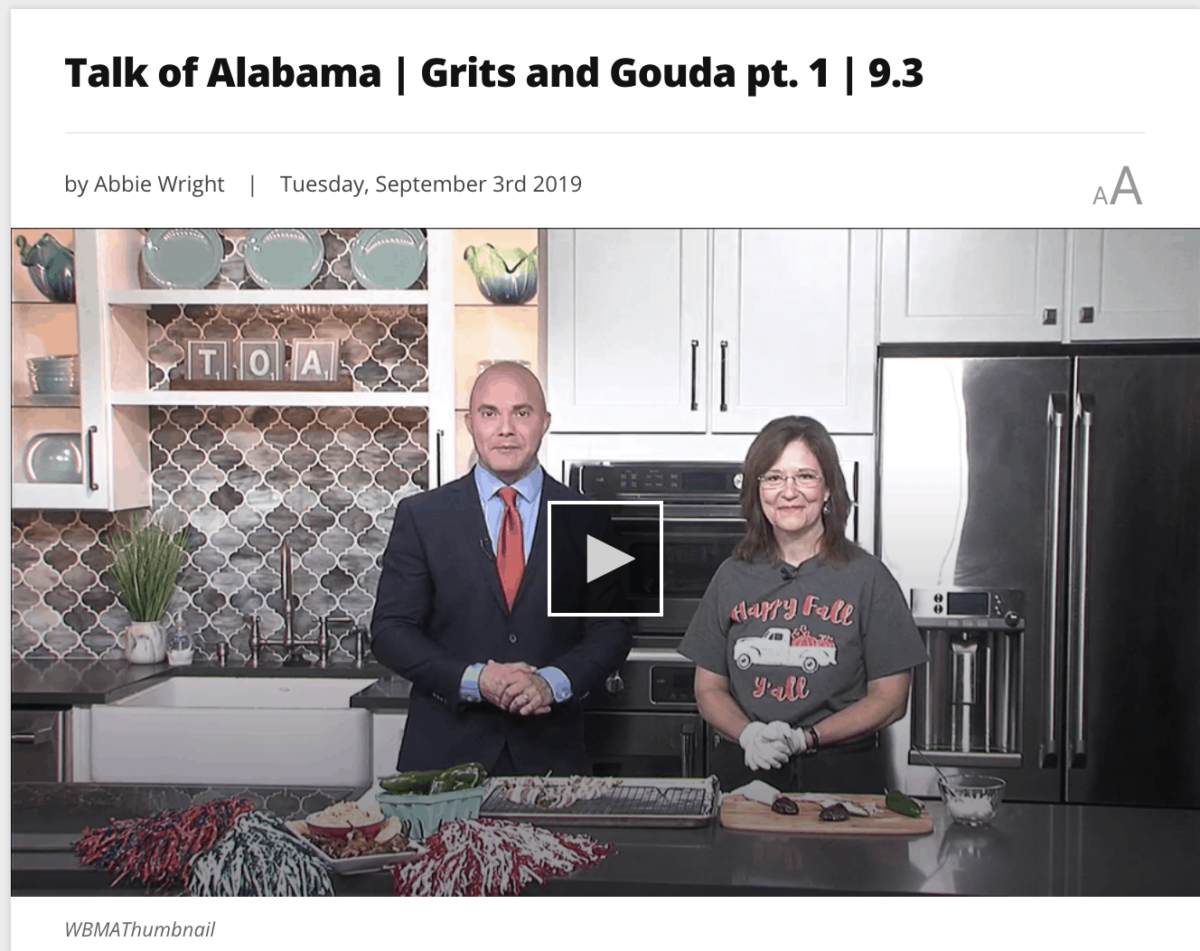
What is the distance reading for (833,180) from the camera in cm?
151

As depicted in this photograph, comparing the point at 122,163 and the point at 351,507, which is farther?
the point at 351,507

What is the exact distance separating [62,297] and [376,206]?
0.92m

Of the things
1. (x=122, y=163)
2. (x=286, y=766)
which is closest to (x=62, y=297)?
(x=122, y=163)

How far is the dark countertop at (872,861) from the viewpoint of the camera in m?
1.09

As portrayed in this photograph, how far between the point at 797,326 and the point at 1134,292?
0.62 meters

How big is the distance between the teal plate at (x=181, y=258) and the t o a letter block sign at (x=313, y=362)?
0.23 m

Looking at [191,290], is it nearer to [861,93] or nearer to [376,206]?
[376,206]

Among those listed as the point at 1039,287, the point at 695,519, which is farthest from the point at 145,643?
the point at 1039,287

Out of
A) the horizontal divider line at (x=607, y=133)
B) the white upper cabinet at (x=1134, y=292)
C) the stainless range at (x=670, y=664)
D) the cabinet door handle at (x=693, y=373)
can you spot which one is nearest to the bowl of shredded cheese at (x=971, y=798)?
the stainless range at (x=670, y=664)

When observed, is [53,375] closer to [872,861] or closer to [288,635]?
[288,635]

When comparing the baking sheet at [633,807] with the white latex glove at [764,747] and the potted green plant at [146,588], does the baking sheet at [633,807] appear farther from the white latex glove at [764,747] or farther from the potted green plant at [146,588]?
the potted green plant at [146,588]

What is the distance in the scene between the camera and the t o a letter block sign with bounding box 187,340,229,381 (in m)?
2.14

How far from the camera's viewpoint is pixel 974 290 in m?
2.01
